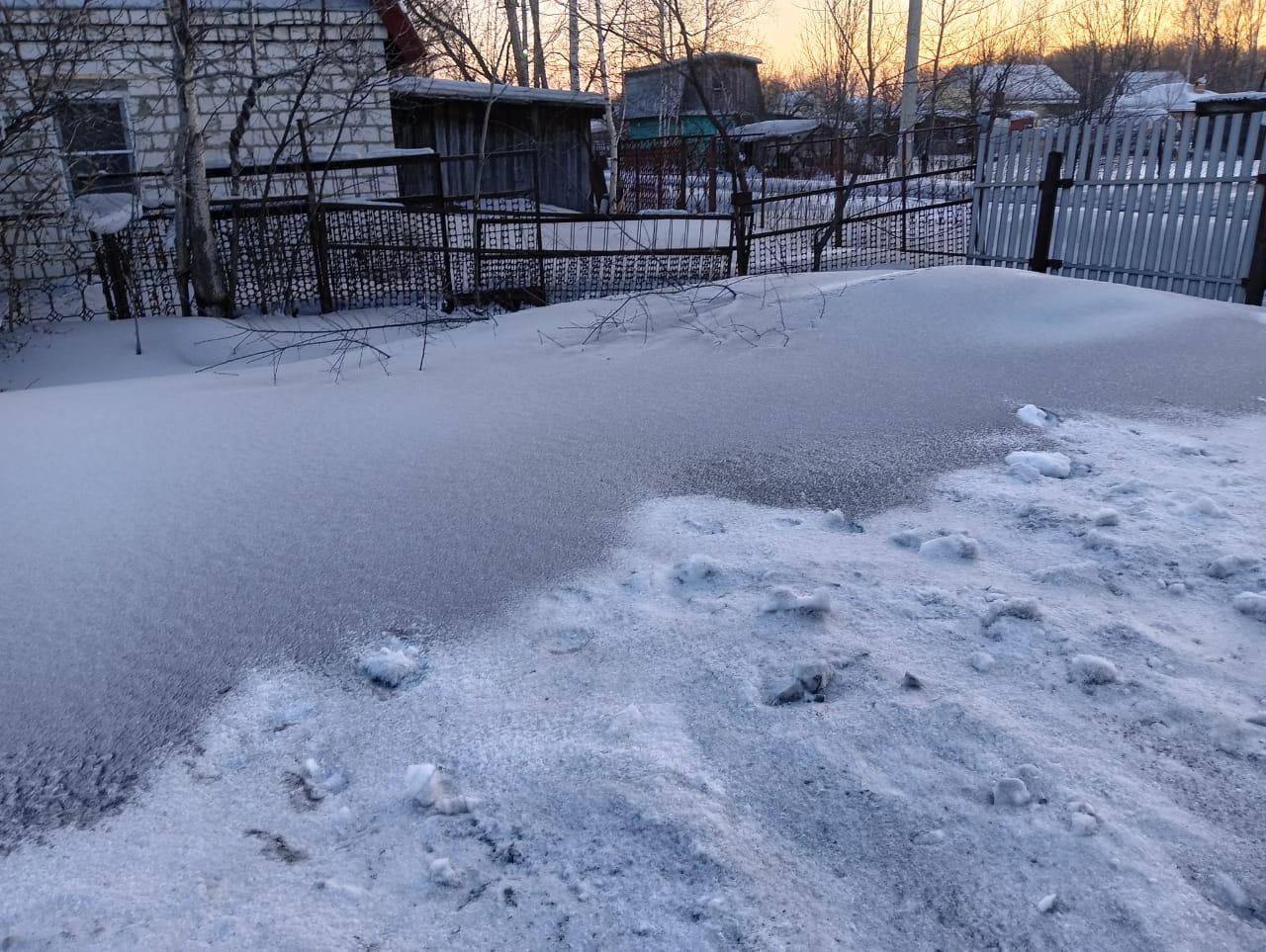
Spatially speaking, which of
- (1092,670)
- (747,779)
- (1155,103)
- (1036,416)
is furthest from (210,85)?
(1155,103)

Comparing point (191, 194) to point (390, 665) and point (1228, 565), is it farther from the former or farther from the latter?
point (1228, 565)

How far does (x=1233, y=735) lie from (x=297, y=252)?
768cm

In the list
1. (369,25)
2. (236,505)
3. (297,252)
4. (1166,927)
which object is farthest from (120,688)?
(369,25)

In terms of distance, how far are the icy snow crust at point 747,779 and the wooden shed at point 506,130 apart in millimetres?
14108

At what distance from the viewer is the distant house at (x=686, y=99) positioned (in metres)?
30.4

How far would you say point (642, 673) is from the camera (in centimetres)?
192

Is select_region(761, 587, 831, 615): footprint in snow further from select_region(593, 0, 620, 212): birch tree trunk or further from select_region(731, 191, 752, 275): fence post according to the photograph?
select_region(593, 0, 620, 212): birch tree trunk

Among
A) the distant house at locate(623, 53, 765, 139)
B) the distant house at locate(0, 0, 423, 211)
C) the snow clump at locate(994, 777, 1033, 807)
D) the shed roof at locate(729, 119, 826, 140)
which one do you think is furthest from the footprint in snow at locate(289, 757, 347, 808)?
the distant house at locate(623, 53, 765, 139)

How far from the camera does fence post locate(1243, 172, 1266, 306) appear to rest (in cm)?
646

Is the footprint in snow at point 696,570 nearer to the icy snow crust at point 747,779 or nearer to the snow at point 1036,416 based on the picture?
the icy snow crust at point 747,779

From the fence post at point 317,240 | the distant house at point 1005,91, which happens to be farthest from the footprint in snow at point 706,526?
the distant house at point 1005,91

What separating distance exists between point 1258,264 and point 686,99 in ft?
104

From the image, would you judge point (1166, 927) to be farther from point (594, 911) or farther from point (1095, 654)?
point (594, 911)

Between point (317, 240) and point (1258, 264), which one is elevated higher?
point (317, 240)
